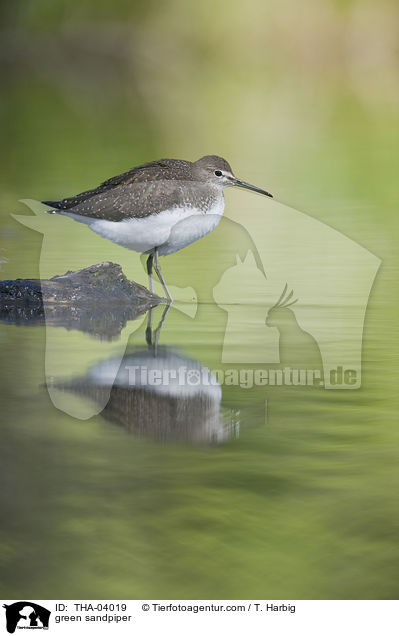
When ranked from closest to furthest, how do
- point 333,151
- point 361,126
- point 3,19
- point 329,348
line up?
point 329,348, point 333,151, point 361,126, point 3,19

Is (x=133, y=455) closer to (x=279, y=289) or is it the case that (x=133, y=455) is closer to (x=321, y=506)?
(x=321, y=506)

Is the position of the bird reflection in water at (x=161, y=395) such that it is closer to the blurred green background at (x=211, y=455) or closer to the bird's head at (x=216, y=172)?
the blurred green background at (x=211, y=455)

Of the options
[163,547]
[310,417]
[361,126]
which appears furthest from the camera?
[361,126]

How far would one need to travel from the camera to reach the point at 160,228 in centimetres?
712

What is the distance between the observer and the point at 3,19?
156 feet

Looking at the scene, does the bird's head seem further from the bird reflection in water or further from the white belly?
the bird reflection in water

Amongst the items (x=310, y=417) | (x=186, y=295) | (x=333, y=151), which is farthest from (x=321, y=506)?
(x=333, y=151)

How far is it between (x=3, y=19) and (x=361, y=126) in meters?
30.4
